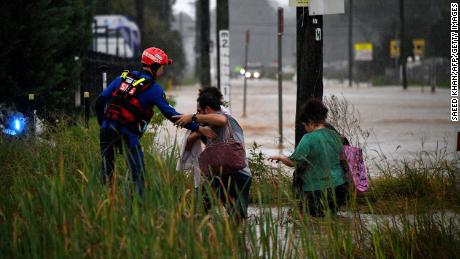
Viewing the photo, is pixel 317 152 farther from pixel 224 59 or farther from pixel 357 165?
pixel 224 59

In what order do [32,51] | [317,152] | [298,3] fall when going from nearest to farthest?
[317,152] → [298,3] → [32,51]

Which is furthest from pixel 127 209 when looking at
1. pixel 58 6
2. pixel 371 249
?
pixel 58 6

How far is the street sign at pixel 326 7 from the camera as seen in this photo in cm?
1143

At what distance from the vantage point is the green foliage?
55.5 feet

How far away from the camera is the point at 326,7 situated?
11.5 meters

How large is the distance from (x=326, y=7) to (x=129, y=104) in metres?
3.72

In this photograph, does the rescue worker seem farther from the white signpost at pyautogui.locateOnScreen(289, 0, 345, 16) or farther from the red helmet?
the white signpost at pyautogui.locateOnScreen(289, 0, 345, 16)

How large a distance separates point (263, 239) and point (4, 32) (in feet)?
37.4

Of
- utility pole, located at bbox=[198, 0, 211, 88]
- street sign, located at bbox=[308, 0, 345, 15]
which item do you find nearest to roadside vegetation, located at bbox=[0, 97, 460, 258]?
street sign, located at bbox=[308, 0, 345, 15]

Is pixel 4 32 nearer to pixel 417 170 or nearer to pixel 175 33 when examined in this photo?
pixel 417 170

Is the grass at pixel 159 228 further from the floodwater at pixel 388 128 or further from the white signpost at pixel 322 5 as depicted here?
the floodwater at pixel 388 128

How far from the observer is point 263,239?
246 inches

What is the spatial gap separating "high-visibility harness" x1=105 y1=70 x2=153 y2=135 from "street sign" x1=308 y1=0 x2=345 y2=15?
11.5 ft

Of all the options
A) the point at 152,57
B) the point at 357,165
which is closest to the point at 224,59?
the point at 357,165
